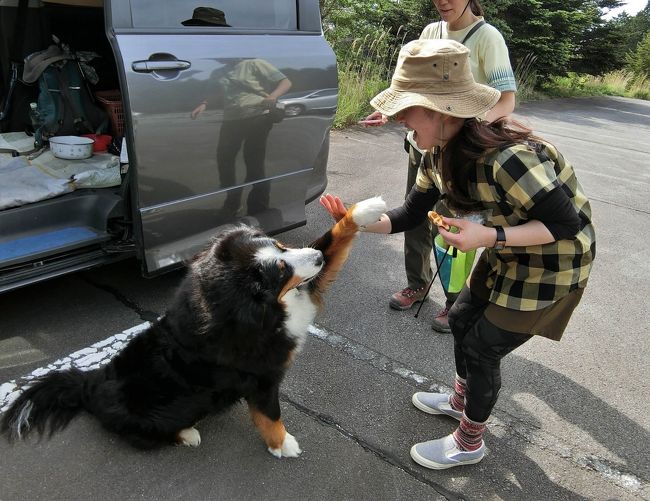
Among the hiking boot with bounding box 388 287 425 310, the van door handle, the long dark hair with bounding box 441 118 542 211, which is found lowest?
the hiking boot with bounding box 388 287 425 310

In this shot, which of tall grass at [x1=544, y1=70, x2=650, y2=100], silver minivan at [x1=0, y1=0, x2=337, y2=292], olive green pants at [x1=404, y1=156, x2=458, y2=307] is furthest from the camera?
tall grass at [x1=544, y1=70, x2=650, y2=100]

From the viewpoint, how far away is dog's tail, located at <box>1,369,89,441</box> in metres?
2.00

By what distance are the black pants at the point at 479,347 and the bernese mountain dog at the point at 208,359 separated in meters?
0.56

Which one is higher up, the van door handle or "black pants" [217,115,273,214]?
the van door handle

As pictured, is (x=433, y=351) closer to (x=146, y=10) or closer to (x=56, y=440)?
(x=56, y=440)

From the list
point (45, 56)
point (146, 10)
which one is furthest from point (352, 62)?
point (146, 10)

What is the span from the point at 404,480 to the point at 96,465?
4.23 feet

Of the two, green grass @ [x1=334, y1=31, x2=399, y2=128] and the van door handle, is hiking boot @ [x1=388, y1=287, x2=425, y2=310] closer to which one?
the van door handle

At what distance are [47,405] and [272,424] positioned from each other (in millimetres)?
936

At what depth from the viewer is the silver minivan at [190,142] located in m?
2.49

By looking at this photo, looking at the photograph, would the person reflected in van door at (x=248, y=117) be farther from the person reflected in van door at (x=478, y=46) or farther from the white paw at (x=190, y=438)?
the white paw at (x=190, y=438)

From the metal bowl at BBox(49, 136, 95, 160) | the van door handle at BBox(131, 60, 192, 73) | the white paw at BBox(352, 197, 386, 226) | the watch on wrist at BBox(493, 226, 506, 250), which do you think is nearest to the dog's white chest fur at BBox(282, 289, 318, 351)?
the white paw at BBox(352, 197, 386, 226)

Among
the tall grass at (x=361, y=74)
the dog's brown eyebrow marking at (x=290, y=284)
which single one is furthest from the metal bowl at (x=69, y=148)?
the tall grass at (x=361, y=74)

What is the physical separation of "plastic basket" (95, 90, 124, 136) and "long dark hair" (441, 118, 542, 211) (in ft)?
9.75
